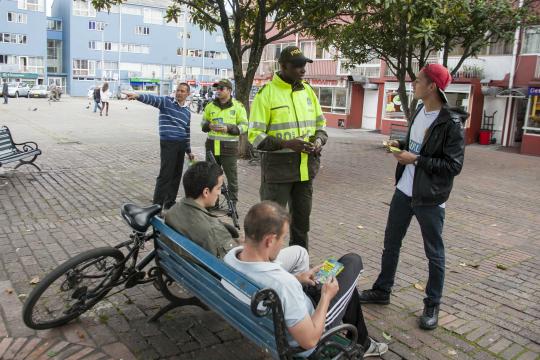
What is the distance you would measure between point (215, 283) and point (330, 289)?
0.66 metres

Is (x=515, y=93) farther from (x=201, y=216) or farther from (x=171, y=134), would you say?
(x=201, y=216)

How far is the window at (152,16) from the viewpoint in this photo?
2552 inches

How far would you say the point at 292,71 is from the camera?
4.03m

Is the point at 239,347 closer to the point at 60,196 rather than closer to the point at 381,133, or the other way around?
the point at 60,196

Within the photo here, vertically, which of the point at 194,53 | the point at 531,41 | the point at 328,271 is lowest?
the point at 328,271

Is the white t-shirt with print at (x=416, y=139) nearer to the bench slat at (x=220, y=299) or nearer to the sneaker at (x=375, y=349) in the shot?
the sneaker at (x=375, y=349)

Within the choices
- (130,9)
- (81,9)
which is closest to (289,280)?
(81,9)

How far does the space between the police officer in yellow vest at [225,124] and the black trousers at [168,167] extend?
432 mm

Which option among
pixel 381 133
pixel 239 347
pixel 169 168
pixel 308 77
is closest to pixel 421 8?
pixel 169 168

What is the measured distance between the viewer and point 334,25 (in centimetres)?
1252

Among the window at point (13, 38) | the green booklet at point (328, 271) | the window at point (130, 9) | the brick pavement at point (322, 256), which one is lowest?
Answer: the brick pavement at point (322, 256)

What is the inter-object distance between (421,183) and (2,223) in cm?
499

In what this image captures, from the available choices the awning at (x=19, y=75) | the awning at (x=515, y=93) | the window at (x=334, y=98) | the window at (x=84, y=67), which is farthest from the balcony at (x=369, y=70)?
the awning at (x=19, y=75)

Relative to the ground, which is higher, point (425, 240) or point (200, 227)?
point (200, 227)
